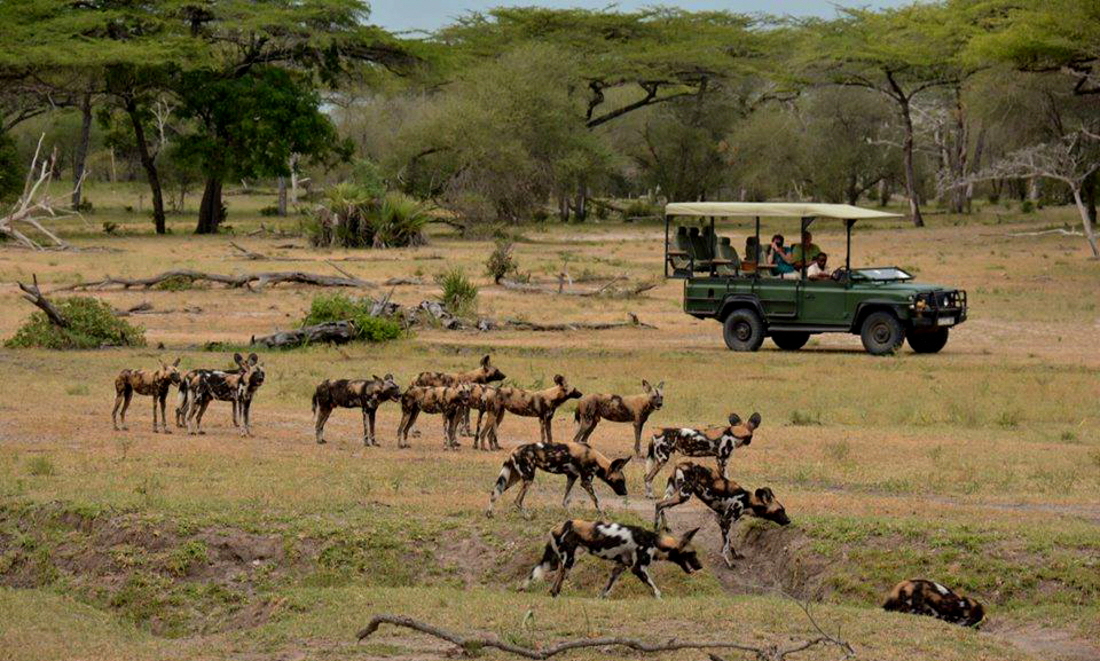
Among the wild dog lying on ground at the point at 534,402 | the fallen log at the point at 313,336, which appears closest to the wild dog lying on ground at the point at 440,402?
the wild dog lying on ground at the point at 534,402

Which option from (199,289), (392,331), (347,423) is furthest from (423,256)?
(347,423)

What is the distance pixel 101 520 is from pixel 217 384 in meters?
4.97

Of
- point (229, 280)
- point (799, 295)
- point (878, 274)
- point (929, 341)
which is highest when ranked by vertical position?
point (878, 274)

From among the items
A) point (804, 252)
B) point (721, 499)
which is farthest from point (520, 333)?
point (721, 499)

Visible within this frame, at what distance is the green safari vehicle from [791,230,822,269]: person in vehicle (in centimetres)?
A: 14

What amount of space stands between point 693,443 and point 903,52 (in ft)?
163

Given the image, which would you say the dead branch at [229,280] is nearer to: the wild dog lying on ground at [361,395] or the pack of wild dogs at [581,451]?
the pack of wild dogs at [581,451]

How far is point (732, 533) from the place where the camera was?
13.4m

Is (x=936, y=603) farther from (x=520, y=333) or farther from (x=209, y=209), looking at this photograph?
(x=209, y=209)

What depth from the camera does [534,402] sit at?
17.2 metres

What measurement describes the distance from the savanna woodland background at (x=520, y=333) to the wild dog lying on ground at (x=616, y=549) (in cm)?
27

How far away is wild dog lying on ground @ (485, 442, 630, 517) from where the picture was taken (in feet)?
43.9

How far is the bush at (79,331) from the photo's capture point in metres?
27.6

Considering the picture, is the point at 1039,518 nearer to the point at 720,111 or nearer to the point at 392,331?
the point at 392,331
